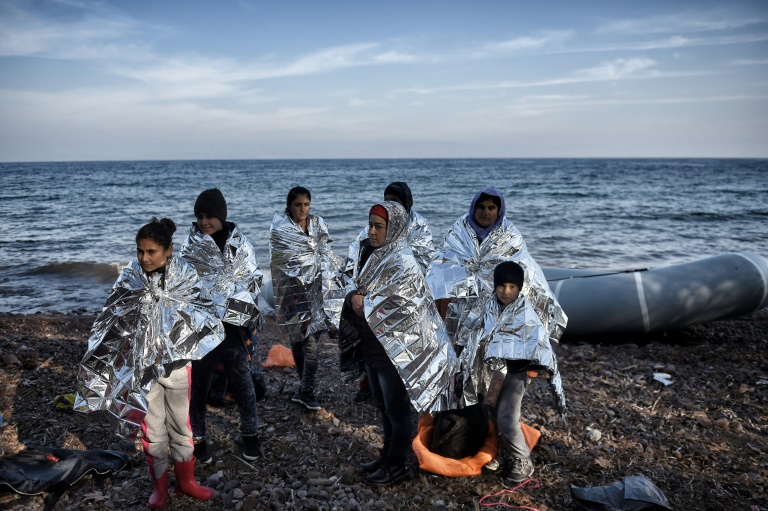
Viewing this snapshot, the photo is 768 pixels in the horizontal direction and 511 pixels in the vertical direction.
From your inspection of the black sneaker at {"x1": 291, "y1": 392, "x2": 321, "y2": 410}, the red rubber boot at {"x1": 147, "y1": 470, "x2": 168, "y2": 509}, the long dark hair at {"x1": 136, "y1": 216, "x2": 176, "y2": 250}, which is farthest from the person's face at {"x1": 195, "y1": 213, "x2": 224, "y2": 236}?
the black sneaker at {"x1": 291, "y1": 392, "x2": 321, "y2": 410}

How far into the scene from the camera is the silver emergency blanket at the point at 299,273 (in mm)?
4363

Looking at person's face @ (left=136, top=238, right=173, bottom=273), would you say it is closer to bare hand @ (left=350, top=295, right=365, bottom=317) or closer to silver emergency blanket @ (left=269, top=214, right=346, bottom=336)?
bare hand @ (left=350, top=295, right=365, bottom=317)

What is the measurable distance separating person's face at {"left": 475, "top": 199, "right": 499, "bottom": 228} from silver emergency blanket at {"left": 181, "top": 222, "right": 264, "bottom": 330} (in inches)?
69.0

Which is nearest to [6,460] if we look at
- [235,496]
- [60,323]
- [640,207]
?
[235,496]

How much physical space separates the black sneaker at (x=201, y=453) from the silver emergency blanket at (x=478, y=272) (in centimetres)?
198

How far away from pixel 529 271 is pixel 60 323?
22.8ft

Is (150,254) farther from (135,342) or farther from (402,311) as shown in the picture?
(402,311)

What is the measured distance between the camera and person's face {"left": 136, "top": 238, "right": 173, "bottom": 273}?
2740 mm

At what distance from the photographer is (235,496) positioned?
3068mm

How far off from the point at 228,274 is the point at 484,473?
224 centimetres

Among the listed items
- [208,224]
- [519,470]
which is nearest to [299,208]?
[208,224]

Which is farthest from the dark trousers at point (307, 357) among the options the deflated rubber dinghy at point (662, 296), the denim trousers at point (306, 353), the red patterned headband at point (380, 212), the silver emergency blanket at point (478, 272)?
the deflated rubber dinghy at point (662, 296)

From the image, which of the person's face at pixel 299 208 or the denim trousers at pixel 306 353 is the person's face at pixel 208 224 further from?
the denim trousers at pixel 306 353

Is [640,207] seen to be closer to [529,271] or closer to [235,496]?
[529,271]
